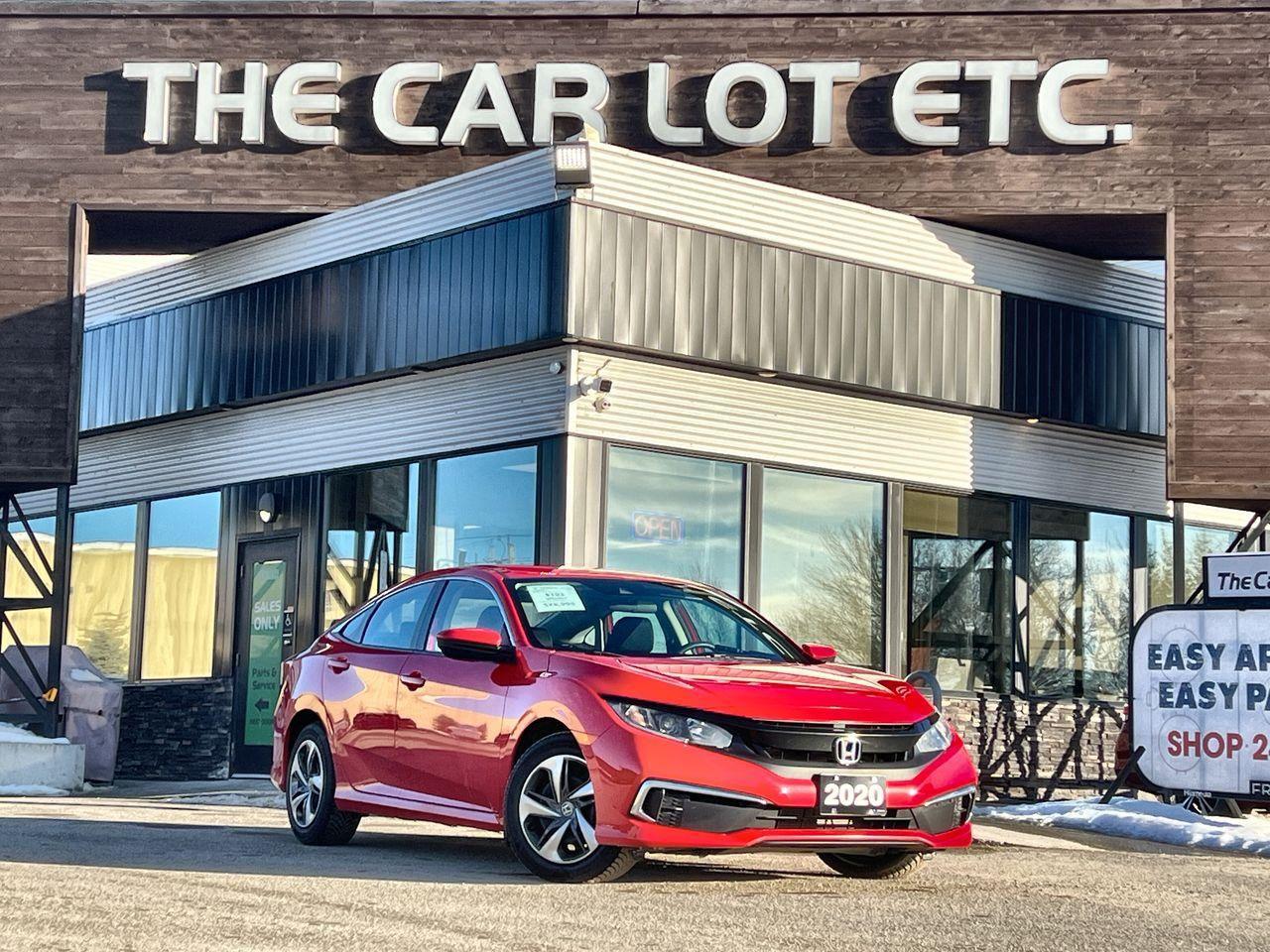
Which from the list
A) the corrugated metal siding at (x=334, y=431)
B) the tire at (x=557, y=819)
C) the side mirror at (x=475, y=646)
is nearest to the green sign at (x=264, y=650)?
the corrugated metal siding at (x=334, y=431)

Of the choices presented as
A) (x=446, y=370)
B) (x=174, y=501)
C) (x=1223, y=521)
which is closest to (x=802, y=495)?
(x=446, y=370)

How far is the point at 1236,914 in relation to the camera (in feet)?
27.8

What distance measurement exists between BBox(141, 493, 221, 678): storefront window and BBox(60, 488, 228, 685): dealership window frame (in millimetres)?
40

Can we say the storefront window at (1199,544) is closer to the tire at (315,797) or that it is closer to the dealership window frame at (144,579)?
the dealership window frame at (144,579)

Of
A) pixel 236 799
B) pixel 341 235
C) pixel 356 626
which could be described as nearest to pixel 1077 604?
pixel 341 235

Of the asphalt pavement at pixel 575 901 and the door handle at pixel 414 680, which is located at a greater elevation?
the door handle at pixel 414 680

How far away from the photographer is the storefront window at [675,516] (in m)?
18.1

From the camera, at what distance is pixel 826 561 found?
1977 cm

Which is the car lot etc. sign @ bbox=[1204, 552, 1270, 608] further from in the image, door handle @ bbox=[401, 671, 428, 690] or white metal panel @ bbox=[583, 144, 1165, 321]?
door handle @ bbox=[401, 671, 428, 690]

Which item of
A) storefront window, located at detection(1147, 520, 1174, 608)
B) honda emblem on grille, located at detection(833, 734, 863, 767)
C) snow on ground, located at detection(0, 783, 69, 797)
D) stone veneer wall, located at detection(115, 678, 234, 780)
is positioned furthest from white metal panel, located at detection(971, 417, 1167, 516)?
honda emblem on grille, located at detection(833, 734, 863, 767)

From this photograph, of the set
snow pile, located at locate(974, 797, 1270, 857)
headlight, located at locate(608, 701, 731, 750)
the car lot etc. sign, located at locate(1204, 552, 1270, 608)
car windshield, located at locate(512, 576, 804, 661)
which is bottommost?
snow pile, located at locate(974, 797, 1270, 857)

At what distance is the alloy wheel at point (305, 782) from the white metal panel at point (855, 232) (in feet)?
25.0

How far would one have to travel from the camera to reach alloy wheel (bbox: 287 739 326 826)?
11.6 m

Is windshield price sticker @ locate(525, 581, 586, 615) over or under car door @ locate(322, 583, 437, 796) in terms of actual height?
over
